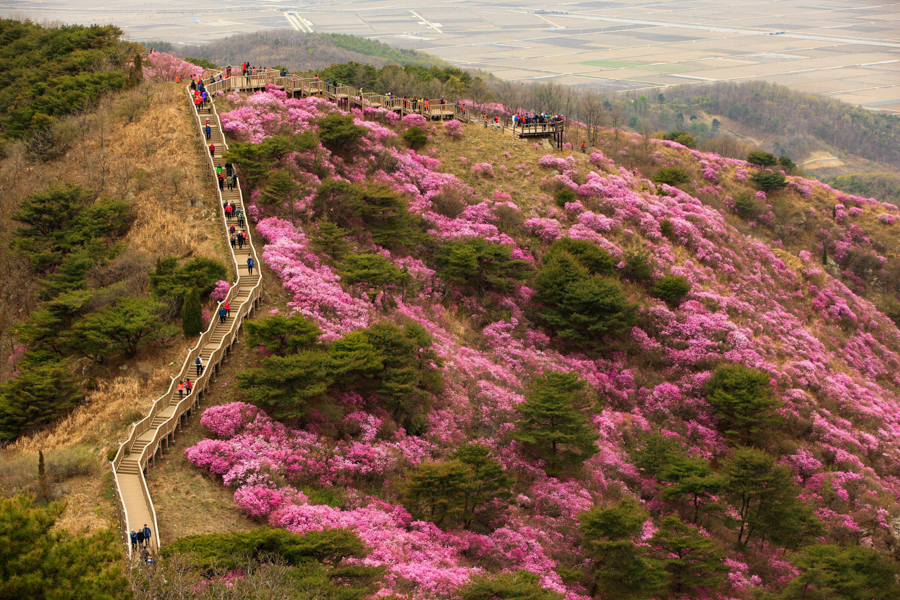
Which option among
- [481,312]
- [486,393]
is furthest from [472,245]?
[486,393]

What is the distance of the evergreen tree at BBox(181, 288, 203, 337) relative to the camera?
37375 mm

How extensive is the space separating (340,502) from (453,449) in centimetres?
785

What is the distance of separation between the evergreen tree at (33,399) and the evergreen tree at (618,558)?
2352cm

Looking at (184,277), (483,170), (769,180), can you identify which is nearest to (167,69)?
(483,170)

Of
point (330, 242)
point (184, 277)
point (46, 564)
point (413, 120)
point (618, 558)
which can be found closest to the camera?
point (46, 564)

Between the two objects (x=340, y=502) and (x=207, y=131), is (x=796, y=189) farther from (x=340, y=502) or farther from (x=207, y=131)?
(x=340, y=502)

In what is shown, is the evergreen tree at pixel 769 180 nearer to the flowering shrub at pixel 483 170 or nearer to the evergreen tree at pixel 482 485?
the flowering shrub at pixel 483 170

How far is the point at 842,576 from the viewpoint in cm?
3172

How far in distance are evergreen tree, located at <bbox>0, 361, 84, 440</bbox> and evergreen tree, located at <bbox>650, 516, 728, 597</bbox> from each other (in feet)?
87.4

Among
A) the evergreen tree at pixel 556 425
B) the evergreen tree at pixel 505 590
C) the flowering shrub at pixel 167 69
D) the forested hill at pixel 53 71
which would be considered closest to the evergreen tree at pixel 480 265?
the evergreen tree at pixel 556 425

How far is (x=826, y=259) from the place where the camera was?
79438mm

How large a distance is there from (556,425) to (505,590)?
1491 cm

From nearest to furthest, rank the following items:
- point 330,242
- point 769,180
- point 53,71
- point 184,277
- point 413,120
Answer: point 184,277 → point 330,242 → point 413,120 → point 53,71 → point 769,180

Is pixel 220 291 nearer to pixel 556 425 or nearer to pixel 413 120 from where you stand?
pixel 556 425
